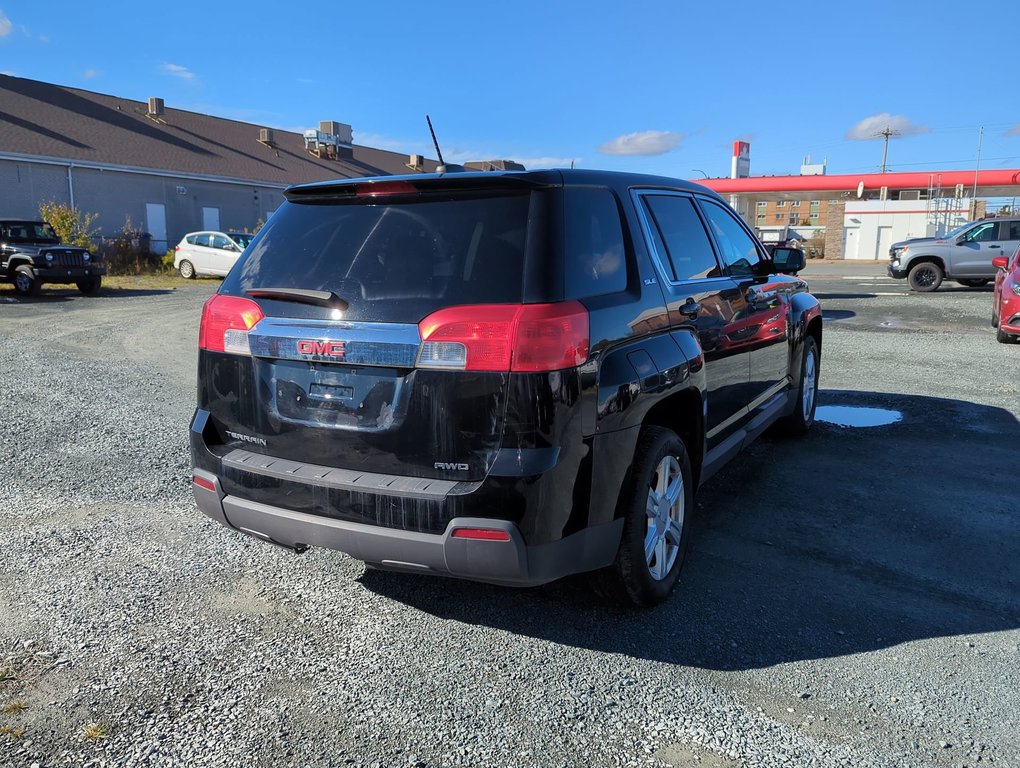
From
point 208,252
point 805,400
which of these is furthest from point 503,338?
point 208,252

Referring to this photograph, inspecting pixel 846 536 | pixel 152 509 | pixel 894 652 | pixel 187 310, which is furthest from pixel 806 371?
pixel 187 310

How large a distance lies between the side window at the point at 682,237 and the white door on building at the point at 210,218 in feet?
112

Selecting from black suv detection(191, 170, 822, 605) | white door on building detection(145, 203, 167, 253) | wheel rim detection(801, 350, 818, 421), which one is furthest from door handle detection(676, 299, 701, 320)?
white door on building detection(145, 203, 167, 253)

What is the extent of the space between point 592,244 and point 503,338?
66cm

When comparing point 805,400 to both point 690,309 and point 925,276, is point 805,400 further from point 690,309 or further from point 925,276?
point 925,276

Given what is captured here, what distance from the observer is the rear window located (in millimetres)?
3012

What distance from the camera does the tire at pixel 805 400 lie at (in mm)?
6262

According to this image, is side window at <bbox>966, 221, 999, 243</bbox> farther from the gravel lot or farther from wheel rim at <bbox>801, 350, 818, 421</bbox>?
the gravel lot

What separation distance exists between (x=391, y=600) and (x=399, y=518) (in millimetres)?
894

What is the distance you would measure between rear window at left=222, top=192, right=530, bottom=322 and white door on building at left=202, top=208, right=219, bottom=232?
113 feet

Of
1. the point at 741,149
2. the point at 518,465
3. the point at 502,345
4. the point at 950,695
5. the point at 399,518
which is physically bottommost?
the point at 950,695

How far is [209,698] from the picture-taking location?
2920 mm

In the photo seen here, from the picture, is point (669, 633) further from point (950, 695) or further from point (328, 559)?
point (328, 559)

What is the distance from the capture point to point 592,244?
10.7ft
